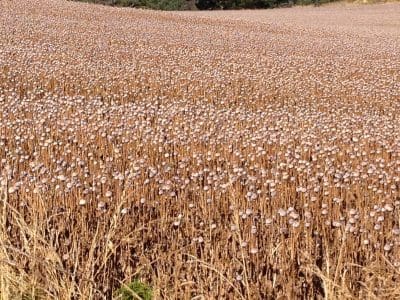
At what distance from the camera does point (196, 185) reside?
15.8ft

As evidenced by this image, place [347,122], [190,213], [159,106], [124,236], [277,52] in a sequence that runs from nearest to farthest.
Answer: [124,236], [190,213], [347,122], [159,106], [277,52]

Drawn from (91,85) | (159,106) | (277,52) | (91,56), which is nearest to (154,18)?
(277,52)

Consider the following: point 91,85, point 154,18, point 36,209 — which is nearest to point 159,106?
point 91,85

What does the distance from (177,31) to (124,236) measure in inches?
712

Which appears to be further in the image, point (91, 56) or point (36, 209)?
point (91, 56)

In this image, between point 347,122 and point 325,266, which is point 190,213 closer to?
point 325,266

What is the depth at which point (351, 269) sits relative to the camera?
362cm

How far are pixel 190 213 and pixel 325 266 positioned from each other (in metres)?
1.04

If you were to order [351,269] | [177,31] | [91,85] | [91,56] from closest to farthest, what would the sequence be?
[351,269]
[91,85]
[91,56]
[177,31]

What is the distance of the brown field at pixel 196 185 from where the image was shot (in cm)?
356

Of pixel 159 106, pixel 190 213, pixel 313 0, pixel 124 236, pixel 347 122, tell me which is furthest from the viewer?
pixel 313 0

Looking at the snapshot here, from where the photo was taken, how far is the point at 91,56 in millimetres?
13445

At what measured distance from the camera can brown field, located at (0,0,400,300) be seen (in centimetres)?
356

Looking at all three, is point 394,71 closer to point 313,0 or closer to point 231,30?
point 231,30
